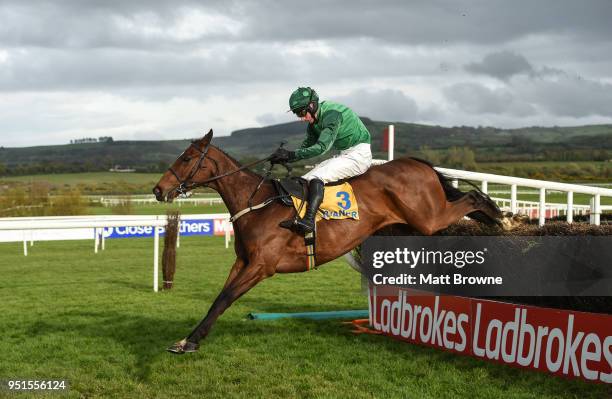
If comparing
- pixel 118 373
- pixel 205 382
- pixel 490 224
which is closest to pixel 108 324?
pixel 118 373

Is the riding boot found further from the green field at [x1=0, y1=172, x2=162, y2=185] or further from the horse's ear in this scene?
the green field at [x1=0, y1=172, x2=162, y2=185]

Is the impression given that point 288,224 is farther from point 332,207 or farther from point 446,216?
point 446,216

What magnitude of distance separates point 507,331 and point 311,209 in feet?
6.63

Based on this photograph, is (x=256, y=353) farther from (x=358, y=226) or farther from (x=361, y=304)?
(x=361, y=304)

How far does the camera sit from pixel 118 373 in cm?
587

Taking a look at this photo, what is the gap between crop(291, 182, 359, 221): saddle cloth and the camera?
19.5ft

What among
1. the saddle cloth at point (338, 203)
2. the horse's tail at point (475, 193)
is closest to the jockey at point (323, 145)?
the saddle cloth at point (338, 203)

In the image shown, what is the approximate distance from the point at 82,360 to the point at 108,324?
199cm

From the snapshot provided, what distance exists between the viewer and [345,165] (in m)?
6.34

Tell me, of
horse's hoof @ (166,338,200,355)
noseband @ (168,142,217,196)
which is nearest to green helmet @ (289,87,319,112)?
noseband @ (168,142,217,196)

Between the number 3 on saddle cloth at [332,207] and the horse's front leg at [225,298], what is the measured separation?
446mm

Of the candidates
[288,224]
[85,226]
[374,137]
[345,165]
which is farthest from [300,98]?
[374,137]

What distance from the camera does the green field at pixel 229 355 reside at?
17.3ft

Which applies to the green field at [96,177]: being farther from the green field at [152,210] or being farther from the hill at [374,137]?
the green field at [152,210]
